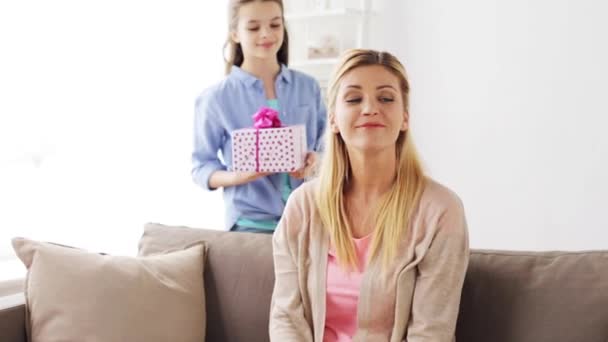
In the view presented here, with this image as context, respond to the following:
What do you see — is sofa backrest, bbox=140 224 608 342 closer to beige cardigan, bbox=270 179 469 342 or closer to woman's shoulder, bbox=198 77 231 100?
beige cardigan, bbox=270 179 469 342

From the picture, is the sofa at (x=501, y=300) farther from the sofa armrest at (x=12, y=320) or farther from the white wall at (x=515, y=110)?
the white wall at (x=515, y=110)

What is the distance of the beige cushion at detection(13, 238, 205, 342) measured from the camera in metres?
1.83

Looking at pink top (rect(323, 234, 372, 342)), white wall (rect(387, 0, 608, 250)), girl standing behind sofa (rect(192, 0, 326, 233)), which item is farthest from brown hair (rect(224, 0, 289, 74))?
white wall (rect(387, 0, 608, 250))

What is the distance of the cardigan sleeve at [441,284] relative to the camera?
159 centimetres

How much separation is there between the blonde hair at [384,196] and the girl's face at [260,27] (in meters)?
0.43

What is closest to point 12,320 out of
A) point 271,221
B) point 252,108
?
point 271,221

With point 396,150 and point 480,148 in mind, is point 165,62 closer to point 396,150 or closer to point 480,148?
point 480,148

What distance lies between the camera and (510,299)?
170 cm

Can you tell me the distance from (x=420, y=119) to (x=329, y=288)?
5.50 ft

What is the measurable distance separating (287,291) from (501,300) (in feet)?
1.60

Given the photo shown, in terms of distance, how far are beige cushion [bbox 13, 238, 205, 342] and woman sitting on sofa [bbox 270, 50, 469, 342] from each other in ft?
0.97

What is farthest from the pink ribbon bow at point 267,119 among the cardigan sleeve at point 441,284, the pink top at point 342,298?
the cardigan sleeve at point 441,284

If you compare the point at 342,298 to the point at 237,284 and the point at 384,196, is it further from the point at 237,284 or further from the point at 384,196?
the point at 237,284

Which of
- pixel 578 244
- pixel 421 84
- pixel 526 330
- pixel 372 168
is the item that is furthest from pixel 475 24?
pixel 526 330
